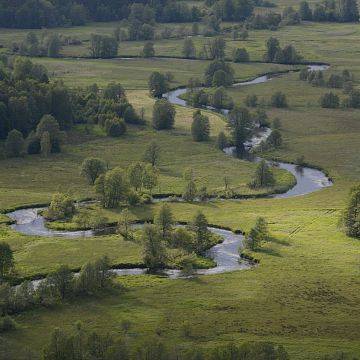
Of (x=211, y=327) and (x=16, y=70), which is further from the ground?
(x=16, y=70)

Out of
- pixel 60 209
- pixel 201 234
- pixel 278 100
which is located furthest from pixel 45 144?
pixel 278 100

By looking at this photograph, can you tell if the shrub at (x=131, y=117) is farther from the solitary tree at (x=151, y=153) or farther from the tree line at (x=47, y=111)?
the solitary tree at (x=151, y=153)

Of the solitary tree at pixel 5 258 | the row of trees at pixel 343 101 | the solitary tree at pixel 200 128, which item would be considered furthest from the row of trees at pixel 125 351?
the row of trees at pixel 343 101

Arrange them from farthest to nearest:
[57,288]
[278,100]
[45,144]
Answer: [278,100] < [45,144] < [57,288]

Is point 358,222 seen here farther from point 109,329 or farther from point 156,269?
point 109,329

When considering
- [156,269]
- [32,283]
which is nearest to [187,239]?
[156,269]

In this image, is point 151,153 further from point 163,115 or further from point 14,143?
point 163,115
